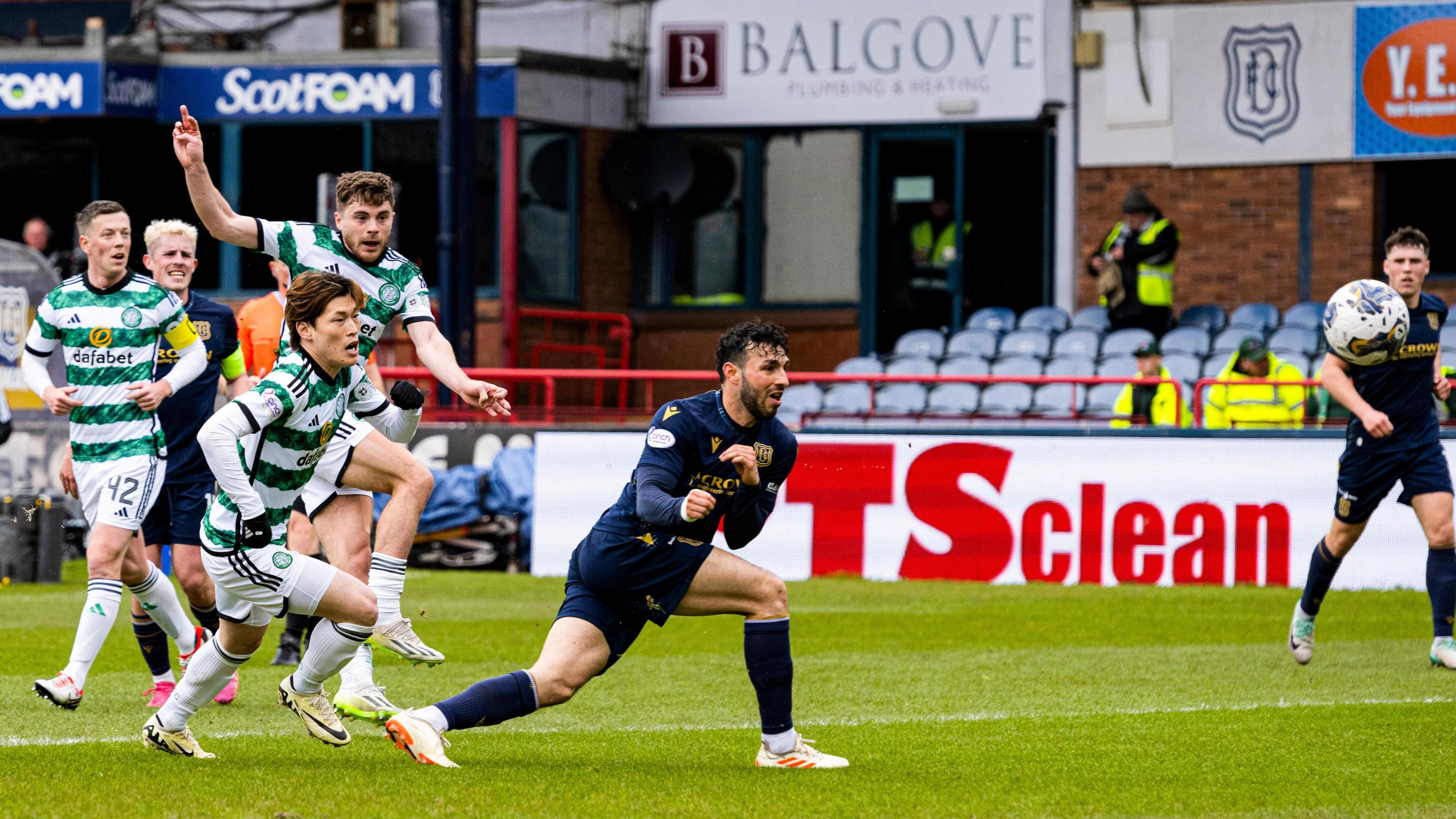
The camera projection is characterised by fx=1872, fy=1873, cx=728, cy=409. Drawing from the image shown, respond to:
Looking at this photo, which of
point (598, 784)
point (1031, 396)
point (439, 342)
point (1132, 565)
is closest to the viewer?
point (598, 784)

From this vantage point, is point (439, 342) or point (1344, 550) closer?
point (439, 342)

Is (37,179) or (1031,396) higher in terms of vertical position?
(37,179)

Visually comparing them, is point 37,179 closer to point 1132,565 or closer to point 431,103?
point 431,103

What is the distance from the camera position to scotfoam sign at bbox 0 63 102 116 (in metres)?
22.0

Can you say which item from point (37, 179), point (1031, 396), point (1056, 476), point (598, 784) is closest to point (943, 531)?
point (1056, 476)

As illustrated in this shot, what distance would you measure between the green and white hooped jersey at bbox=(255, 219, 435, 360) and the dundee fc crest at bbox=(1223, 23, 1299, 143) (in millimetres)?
16020

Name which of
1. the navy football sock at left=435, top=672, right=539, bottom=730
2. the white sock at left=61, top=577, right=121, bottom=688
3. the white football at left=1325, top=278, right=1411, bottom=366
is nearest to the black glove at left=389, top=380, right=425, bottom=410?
the navy football sock at left=435, top=672, right=539, bottom=730

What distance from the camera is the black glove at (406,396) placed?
7203 mm

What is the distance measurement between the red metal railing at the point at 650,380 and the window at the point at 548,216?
5046mm

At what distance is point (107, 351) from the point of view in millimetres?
8047

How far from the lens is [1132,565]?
14336mm

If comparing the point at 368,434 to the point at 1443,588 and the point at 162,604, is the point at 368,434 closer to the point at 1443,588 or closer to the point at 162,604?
the point at 162,604

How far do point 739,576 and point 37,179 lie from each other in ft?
65.3

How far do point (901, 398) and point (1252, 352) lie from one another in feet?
11.2
